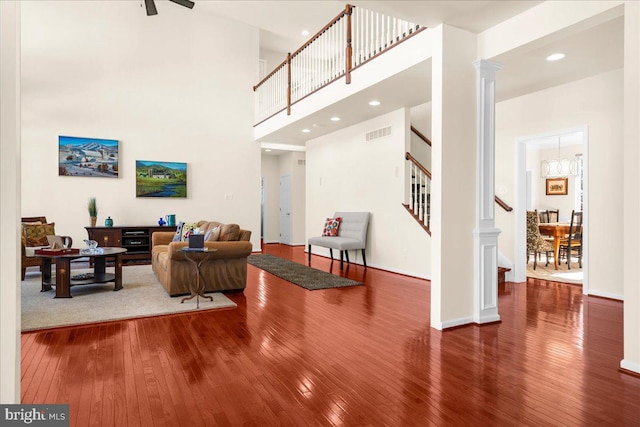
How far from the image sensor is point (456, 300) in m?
3.61

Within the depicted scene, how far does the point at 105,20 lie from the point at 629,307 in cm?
950

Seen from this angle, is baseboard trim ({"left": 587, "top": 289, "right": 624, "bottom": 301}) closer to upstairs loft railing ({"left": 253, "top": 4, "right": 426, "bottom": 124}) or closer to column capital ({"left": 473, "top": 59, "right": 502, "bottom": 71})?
column capital ({"left": 473, "top": 59, "right": 502, "bottom": 71})

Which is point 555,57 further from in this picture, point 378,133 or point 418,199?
point 378,133

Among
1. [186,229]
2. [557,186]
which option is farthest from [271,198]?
[557,186]

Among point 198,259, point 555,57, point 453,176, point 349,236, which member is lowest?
point 198,259

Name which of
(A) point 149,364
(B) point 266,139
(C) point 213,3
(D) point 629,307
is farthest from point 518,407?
(C) point 213,3

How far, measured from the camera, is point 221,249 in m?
4.62

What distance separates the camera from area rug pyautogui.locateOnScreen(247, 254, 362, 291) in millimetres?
5434

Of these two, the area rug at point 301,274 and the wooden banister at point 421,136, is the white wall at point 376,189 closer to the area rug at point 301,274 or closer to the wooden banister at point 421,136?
the wooden banister at point 421,136

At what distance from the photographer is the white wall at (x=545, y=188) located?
9.49 meters

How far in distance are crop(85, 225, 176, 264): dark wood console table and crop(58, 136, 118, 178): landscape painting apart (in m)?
1.21

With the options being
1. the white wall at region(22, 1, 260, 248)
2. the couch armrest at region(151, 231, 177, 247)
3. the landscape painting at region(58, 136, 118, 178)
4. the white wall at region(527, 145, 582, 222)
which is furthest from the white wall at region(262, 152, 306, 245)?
the white wall at region(527, 145, 582, 222)

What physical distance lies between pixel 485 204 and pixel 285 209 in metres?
7.94

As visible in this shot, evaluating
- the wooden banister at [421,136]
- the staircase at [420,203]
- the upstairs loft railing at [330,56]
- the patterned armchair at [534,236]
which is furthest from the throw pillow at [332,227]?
the patterned armchair at [534,236]
